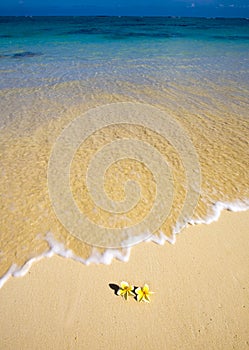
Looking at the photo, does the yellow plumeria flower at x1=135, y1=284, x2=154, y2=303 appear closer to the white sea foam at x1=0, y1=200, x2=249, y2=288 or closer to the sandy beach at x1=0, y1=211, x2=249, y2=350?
the sandy beach at x1=0, y1=211, x2=249, y2=350

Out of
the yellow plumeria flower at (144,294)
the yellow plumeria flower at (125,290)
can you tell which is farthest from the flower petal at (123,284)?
the yellow plumeria flower at (144,294)

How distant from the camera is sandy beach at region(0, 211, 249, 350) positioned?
2064 mm

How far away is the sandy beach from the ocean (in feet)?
0.67

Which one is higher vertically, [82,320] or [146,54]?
[146,54]

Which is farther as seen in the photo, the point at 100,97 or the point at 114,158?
the point at 100,97

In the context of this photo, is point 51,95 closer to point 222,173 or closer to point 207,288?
point 222,173

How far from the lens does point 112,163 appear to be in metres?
4.11

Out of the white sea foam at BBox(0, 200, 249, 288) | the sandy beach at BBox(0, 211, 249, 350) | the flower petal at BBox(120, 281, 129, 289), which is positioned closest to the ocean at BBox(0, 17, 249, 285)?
the white sea foam at BBox(0, 200, 249, 288)

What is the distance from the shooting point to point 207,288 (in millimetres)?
2400

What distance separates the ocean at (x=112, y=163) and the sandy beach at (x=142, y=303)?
0.21 m

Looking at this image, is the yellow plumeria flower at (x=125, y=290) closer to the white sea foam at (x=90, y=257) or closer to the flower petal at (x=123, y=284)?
the flower petal at (x=123, y=284)

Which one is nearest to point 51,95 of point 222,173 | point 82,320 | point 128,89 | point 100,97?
point 100,97

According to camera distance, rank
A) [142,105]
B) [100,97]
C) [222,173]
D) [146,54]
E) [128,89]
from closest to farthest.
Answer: [222,173] < [142,105] < [100,97] < [128,89] < [146,54]

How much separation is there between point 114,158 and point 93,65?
8246 mm
